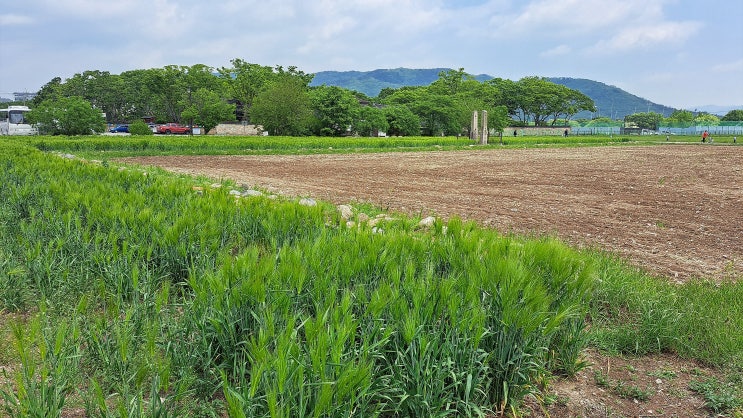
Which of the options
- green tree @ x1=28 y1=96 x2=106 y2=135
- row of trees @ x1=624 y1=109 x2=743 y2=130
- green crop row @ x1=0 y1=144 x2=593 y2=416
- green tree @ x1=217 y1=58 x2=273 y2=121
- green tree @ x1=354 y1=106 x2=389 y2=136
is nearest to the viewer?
green crop row @ x1=0 y1=144 x2=593 y2=416

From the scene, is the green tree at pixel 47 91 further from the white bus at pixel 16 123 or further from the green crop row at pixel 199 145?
the green crop row at pixel 199 145

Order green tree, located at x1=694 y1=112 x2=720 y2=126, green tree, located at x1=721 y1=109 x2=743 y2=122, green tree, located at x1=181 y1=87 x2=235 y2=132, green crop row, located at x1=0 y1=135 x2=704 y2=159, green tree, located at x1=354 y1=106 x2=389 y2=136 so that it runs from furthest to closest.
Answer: green tree, located at x1=721 y1=109 x2=743 y2=122 → green tree, located at x1=694 y1=112 x2=720 y2=126 → green tree, located at x1=354 y1=106 x2=389 y2=136 → green tree, located at x1=181 y1=87 x2=235 y2=132 → green crop row, located at x1=0 y1=135 x2=704 y2=159

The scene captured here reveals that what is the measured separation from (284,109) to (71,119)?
745 inches

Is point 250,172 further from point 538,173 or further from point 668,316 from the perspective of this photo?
point 668,316

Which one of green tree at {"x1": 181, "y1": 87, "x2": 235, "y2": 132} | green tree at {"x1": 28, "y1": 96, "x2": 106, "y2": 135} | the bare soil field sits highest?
green tree at {"x1": 181, "y1": 87, "x2": 235, "y2": 132}

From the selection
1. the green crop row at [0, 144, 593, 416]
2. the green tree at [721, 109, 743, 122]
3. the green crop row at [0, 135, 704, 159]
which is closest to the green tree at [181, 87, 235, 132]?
the green crop row at [0, 135, 704, 159]

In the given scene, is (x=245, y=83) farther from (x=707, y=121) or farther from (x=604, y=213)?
(x=707, y=121)

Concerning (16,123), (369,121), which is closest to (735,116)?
(369,121)

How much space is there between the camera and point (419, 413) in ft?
7.50

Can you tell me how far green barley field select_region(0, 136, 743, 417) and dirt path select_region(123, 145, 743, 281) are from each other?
2.07 metres

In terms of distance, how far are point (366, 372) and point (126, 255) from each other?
260 cm

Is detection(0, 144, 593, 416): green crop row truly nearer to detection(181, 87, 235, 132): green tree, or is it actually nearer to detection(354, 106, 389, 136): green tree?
detection(354, 106, 389, 136): green tree

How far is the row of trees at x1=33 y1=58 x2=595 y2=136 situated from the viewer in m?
51.1

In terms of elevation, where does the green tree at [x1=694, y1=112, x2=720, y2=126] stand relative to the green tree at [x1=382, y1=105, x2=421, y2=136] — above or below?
above
